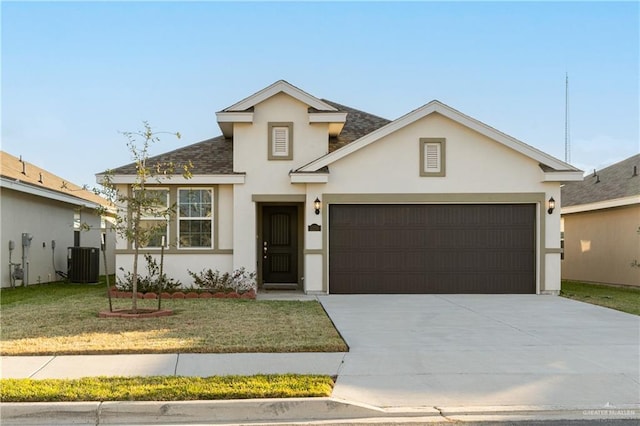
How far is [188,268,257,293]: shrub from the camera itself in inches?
625

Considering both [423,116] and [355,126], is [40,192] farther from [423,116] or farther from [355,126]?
[423,116]

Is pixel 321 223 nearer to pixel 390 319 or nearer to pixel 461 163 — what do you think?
pixel 461 163

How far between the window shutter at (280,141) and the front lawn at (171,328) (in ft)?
14.8

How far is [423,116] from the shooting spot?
15891mm

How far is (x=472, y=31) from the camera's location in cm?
1558

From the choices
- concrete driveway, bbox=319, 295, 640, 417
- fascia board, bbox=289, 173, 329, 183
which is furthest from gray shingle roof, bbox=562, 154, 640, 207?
fascia board, bbox=289, 173, 329, 183

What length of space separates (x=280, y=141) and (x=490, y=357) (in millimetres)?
10149

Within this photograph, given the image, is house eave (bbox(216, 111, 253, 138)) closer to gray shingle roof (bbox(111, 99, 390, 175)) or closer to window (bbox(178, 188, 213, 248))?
gray shingle roof (bbox(111, 99, 390, 175))

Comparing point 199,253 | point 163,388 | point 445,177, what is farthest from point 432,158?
point 163,388

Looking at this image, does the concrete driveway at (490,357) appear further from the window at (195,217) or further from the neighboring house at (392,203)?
the window at (195,217)

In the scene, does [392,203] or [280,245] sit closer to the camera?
[392,203]

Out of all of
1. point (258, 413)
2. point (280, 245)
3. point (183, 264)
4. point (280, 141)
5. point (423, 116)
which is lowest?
point (258, 413)

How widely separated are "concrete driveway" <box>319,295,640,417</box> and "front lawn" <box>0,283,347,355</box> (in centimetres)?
72

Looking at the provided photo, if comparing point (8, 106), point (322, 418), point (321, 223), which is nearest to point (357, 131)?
point (321, 223)
